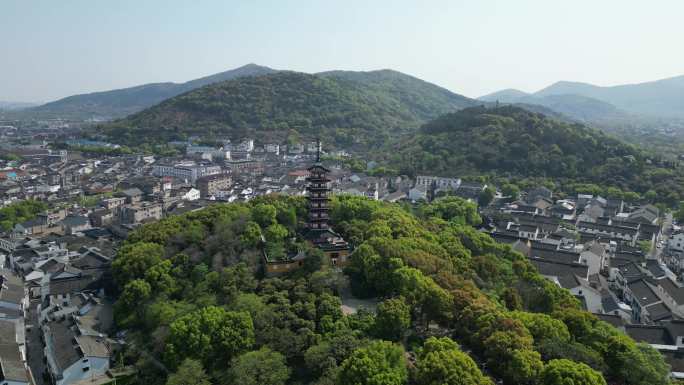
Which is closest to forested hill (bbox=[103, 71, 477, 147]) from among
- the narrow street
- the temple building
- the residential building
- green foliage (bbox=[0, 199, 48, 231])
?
the residential building

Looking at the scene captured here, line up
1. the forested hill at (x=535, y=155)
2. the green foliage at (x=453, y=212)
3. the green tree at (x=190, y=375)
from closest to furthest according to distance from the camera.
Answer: the green tree at (x=190, y=375)
the green foliage at (x=453, y=212)
the forested hill at (x=535, y=155)

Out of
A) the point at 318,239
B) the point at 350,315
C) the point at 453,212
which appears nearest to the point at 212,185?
the point at 453,212

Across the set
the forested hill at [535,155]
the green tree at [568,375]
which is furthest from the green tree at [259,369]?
the forested hill at [535,155]

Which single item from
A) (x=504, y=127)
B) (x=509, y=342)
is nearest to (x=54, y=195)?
(x=509, y=342)

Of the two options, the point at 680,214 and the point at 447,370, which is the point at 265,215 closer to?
the point at 447,370

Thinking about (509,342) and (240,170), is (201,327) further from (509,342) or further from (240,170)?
(240,170)

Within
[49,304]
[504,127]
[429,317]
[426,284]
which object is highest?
[504,127]

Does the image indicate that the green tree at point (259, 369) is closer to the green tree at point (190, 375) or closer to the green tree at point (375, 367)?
the green tree at point (190, 375)
